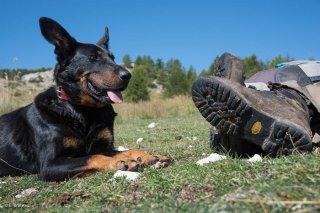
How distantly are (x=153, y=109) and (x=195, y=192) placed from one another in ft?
57.5

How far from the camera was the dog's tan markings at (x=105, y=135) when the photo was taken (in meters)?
4.73

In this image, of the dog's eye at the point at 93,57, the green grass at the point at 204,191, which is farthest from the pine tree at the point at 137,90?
the green grass at the point at 204,191

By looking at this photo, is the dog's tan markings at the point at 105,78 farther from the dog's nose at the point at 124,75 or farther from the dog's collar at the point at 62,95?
the dog's collar at the point at 62,95

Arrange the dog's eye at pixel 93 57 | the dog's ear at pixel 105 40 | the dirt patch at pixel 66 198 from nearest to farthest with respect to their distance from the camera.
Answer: the dirt patch at pixel 66 198 < the dog's eye at pixel 93 57 < the dog's ear at pixel 105 40

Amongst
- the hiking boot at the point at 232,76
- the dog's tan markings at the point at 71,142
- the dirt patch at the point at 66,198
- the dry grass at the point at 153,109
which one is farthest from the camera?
the dry grass at the point at 153,109

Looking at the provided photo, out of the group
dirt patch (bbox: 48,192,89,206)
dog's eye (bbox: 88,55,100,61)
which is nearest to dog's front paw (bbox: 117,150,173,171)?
dirt patch (bbox: 48,192,89,206)

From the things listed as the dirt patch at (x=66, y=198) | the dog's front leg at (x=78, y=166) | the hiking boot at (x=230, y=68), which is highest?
the hiking boot at (x=230, y=68)

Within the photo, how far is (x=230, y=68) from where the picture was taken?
12.5 ft

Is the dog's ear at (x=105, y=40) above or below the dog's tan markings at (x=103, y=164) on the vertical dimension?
above

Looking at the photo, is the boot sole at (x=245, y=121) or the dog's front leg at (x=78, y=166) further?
the dog's front leg at (x=78, y=166)

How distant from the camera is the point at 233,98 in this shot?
10.8 ft

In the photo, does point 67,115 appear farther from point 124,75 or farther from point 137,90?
point 137,90

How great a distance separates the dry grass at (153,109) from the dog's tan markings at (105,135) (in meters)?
11.5

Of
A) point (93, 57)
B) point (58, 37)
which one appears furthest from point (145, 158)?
point (58, 37)
